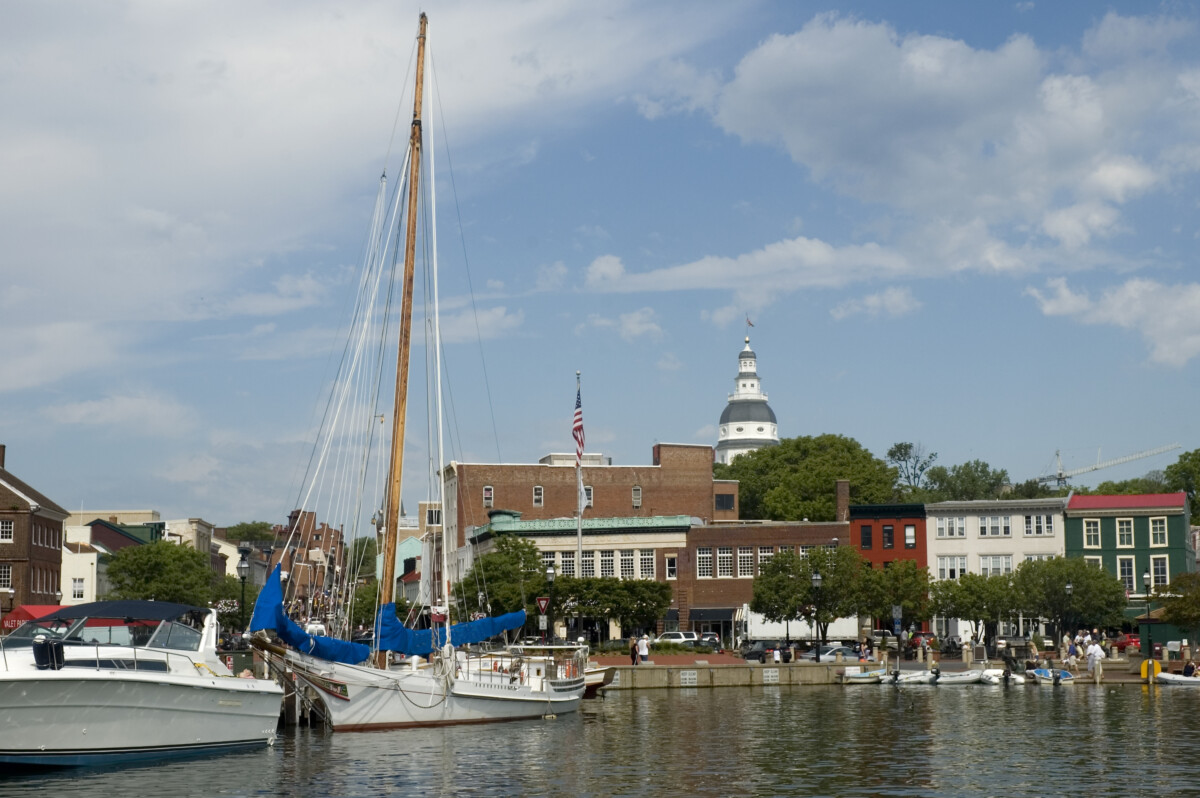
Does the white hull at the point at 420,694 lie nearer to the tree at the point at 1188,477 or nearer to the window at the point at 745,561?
the window at the point at 745,561

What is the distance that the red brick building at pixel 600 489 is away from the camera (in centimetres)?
12044

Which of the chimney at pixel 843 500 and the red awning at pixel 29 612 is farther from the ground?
the chimney at pixel 843 500

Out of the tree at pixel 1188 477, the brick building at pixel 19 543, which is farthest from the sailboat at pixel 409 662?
the tree at pixel 1188 477

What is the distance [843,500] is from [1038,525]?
14344mm

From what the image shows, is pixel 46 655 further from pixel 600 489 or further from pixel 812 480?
pixel 812 480

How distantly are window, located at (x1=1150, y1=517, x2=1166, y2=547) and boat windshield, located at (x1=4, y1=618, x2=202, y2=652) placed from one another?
8132 cm

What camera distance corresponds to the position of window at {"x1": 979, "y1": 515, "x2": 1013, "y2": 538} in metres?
103

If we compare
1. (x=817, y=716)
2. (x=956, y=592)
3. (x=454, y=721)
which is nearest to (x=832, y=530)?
(x=956, y=592)

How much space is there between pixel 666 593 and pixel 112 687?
2424 inches

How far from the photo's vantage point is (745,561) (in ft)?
347

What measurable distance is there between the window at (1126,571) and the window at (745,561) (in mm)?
26236

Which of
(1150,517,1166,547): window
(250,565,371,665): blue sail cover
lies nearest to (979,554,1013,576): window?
(1150,517,1166,547): window

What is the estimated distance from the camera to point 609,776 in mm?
31078

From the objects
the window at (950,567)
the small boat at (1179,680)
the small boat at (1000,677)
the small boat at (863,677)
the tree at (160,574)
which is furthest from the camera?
the window at (950,567)
